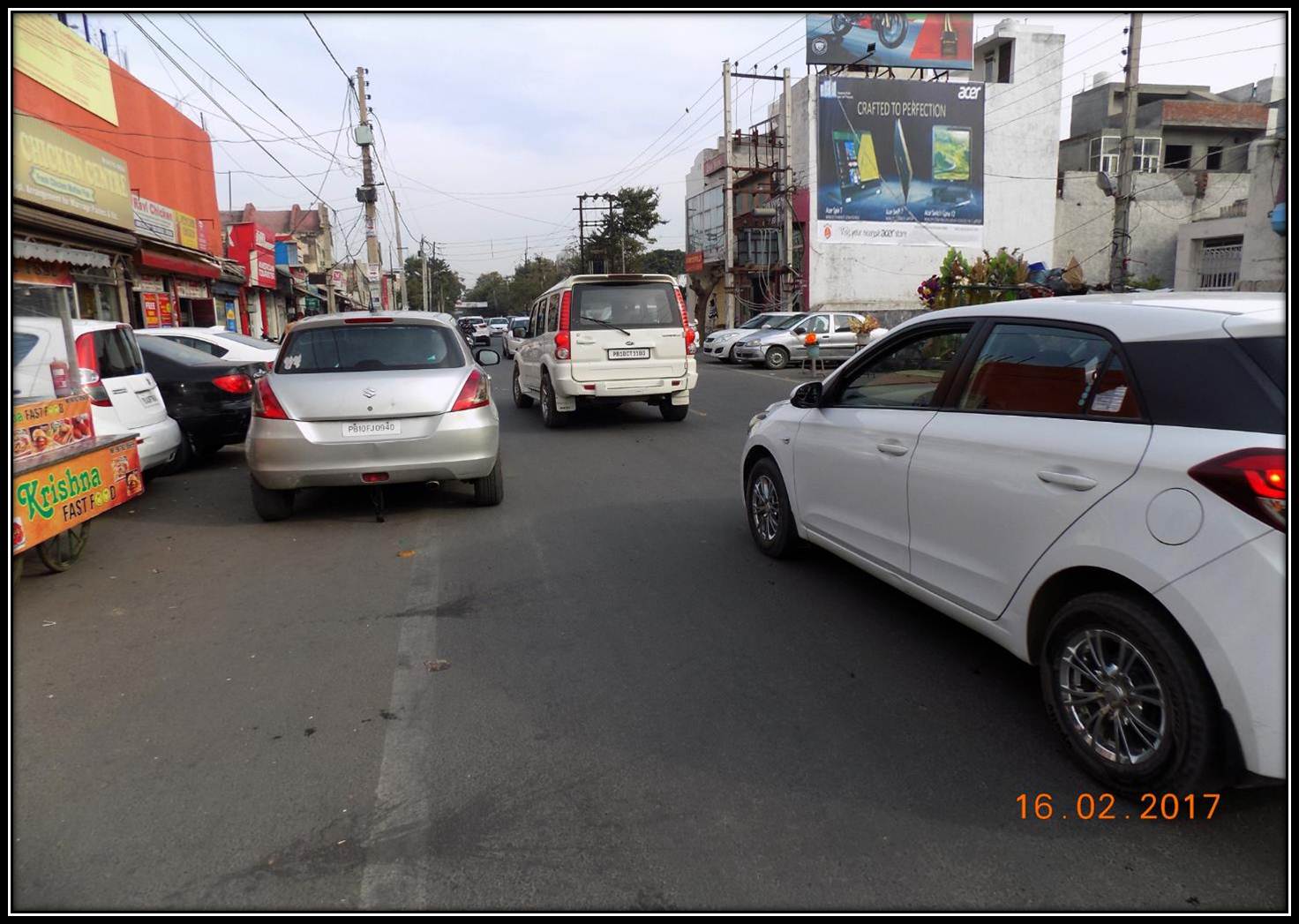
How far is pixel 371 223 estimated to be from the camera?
83.9 ft

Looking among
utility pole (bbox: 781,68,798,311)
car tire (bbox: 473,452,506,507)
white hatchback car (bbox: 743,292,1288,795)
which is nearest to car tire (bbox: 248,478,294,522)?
car tire (bbox: 473,452,506,507)

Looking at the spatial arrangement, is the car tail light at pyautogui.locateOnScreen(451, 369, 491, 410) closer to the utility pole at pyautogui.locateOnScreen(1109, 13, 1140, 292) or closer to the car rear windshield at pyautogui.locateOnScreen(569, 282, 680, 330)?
the car rear windshield at pyautogui.locateOnScreen(569, 282, 680, 330)

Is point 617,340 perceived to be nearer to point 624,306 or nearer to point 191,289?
point 624,306

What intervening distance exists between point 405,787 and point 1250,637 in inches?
107

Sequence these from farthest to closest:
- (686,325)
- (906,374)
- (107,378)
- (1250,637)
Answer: (686,325) < (107,378) < (906,374) < (1250,637)

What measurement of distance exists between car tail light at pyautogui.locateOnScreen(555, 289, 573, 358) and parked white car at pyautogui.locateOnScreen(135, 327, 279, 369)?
11.4 ft

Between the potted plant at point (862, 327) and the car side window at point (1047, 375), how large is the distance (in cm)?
1988

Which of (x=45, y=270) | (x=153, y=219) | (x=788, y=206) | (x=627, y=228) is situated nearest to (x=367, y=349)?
(x=45, y=270)

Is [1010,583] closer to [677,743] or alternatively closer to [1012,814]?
[1012,814]

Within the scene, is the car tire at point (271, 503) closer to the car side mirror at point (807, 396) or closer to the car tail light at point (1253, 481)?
the car side mirror at point (807, 396)

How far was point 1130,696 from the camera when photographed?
288 centimetres

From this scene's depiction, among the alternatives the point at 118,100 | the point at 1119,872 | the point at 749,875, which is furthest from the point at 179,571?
the point at 118,100

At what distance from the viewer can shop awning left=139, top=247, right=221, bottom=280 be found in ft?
59.7

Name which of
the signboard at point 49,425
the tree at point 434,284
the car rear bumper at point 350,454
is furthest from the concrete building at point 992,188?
the tree at point 434,284
